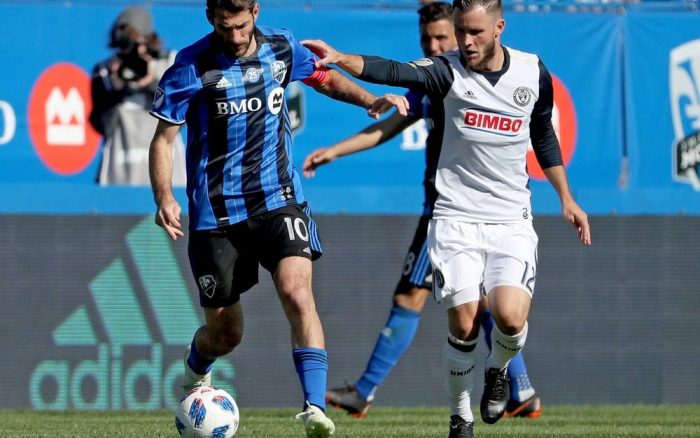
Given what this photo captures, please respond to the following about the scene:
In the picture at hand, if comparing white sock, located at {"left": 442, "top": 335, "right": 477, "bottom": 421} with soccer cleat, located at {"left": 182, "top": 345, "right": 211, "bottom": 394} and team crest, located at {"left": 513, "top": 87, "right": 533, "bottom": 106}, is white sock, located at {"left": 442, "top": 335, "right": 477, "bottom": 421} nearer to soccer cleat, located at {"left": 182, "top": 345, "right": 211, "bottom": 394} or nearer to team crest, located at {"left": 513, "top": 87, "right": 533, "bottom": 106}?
team crest, located at {"left": 513, "top": 87, "right": 533, "bottom": 106}

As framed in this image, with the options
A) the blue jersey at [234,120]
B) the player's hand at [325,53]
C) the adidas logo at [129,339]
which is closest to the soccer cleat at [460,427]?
the blue jersey at [234,120]

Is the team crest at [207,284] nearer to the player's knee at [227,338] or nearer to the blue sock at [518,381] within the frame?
the player's knee at [227,338]

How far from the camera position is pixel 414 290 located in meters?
9.34

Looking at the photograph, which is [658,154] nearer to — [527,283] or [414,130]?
[414,130]

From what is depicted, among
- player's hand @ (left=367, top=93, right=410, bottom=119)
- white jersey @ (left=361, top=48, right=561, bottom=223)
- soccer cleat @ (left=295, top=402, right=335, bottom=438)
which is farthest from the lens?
white jersey @ (left=361, top=48, right=561, bottom=223)

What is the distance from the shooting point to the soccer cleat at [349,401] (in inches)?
369

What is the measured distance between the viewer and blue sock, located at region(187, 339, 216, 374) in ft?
25.2

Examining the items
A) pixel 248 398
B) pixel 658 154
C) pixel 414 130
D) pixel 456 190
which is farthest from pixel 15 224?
pixel 658 154

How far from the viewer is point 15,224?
10477 mm

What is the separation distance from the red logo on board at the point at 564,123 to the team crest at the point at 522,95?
17.2 feet

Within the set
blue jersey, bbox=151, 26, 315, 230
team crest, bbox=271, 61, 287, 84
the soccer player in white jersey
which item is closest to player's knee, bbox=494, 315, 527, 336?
the soccer player in white jersey

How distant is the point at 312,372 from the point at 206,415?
57 centimetres

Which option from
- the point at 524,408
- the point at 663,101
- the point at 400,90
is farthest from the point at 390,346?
the point at 663,101

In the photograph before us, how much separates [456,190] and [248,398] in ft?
12.5
